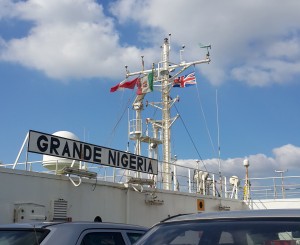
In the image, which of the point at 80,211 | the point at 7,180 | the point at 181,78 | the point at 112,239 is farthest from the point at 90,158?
the point at 181,78

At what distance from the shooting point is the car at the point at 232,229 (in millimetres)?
2887

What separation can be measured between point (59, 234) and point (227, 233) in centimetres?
204

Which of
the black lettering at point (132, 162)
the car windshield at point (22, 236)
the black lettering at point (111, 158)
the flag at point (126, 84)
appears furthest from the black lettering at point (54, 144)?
the flag at point (126, 84)

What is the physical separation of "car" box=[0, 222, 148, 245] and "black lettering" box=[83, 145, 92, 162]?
7.58 meters

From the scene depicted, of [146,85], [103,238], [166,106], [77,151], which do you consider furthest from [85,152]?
[146,85]

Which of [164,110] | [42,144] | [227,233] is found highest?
[164,110]

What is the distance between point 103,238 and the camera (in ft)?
16.5

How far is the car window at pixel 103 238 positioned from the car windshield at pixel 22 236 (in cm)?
45

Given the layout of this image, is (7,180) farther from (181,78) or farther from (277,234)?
(181,78)

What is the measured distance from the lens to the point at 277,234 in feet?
9.48

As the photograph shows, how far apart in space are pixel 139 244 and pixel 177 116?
1843 centimetres

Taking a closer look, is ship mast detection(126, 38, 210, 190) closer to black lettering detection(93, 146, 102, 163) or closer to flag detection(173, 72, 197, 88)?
flag detection(173, 72, 197, 88)

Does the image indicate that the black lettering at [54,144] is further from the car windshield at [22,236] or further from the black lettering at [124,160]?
the car windshield at [22,236]

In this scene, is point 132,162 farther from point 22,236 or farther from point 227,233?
point 227,233
